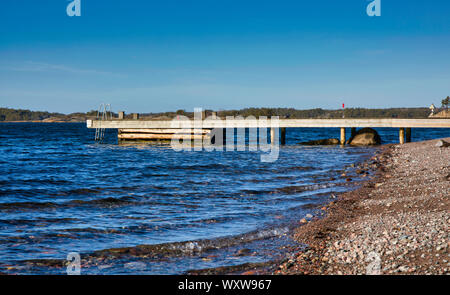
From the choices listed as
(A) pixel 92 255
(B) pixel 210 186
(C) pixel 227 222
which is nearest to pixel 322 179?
(B) pixel 210 186

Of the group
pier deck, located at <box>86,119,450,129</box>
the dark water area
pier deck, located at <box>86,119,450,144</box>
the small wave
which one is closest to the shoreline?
the dark water area

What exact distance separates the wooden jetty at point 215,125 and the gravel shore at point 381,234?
23709 mm

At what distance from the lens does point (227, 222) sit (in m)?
10.7

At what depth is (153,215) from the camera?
11617 millimetres

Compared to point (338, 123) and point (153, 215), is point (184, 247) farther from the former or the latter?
point (338, 123)

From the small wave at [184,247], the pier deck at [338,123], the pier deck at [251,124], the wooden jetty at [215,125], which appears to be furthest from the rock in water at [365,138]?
the small wave at [184,247]

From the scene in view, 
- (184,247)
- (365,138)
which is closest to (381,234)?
(184,247)

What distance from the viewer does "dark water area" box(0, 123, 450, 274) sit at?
7906 mm

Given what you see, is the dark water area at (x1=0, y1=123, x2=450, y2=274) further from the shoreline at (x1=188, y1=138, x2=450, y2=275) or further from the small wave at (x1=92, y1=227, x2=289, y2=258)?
the shoreline at (x1=188, y1=138, x2=450, y2=275)

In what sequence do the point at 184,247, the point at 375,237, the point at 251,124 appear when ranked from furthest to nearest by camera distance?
the point at 251,124
the point at 184,247
the point at 375,237

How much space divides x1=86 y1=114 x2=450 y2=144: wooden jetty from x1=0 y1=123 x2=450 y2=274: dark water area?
52.3ft

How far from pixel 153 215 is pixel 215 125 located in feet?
88.1

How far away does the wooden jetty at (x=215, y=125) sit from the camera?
37125 millimetres
